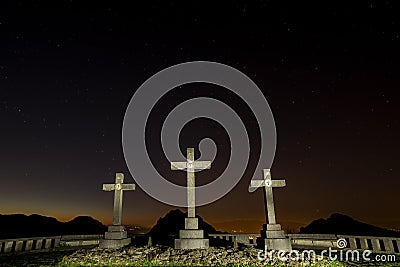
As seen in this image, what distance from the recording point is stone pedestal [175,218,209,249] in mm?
11469

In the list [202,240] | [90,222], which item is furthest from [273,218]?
[90,222]

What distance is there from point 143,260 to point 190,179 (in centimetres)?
431

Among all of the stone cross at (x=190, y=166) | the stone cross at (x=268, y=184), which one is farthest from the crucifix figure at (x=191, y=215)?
the stone cross at (x=268, y=184)

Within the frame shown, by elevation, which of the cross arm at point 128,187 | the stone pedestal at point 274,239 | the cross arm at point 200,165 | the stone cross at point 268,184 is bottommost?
the stone pedestal at point 274,239

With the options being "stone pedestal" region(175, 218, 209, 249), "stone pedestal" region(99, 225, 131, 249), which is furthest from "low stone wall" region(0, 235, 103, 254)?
"stone pedestal" region(175, 218, 209, 249)

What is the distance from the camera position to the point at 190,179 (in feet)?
43.1

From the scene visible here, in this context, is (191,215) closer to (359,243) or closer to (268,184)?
(268,184)

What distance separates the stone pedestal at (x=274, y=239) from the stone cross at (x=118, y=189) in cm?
760

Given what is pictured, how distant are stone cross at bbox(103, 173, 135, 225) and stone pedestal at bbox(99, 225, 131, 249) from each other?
0.52 m

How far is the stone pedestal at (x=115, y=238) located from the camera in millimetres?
14352

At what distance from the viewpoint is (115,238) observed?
1479 centimetres

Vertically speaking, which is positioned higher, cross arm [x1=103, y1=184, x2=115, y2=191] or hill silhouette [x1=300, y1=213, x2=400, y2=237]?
cross arm [x1=103, y1=184, x2=115, y2=191]

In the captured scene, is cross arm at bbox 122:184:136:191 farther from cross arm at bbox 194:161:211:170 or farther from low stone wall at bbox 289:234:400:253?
low stone wall at bbox 289:234:400:253

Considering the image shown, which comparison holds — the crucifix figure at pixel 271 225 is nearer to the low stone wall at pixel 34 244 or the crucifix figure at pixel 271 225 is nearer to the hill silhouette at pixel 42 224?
the low stone wall at pixel 34 244
